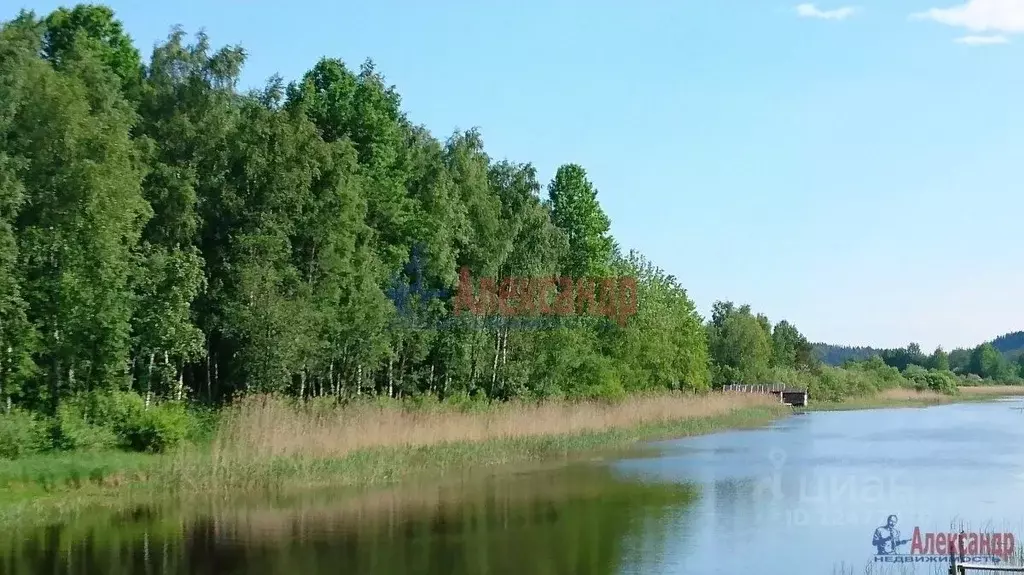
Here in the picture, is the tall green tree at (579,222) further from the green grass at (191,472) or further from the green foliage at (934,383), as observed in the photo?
the green foliage at (934,383)

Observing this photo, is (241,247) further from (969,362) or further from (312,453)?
(969,362)

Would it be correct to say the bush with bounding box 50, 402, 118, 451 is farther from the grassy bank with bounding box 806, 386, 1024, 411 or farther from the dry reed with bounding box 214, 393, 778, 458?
the grassy bank with bounding box 806, 386, 1024, 411

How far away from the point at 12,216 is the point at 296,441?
8071 millimetres

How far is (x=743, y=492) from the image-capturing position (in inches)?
895

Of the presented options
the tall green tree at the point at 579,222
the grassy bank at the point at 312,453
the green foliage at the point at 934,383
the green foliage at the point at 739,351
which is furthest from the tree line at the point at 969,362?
the grassy bank at the point at 312,453

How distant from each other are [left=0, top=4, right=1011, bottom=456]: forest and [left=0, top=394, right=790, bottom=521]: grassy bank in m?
1.59

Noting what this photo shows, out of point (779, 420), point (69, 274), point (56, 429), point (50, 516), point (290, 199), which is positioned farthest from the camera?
point (779, 420)

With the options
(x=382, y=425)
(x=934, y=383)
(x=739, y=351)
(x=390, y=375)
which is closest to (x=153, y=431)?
(x=382, y=425)

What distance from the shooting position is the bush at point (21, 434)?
19500 millimetres

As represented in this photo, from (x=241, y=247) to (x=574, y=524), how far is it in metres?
14.7

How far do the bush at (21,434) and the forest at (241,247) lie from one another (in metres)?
0.15

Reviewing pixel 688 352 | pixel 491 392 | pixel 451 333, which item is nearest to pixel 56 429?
pixel 451 333

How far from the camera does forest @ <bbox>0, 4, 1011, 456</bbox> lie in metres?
23.1

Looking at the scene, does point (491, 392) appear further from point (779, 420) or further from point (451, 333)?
point (779, 420)
